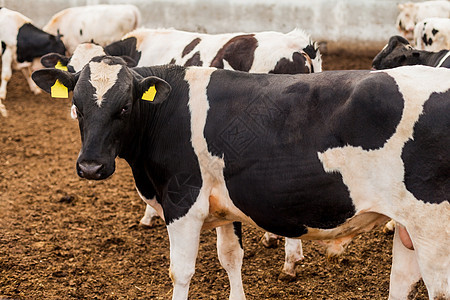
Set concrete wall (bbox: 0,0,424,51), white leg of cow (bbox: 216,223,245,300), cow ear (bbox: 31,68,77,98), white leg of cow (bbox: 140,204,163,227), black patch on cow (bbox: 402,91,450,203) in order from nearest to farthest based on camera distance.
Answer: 1. black patch on cow (bbox: 402,91,450,203)
2. cow ear (bbox: 31,68,77,98)
3. white leg of cow (bbox: 216,223,245,300)
4. white leg of cow (bbox: 140,204,163,227)
5. concrete wall (bbox: 0,0,424,51)

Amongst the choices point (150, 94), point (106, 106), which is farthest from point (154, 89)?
point (106, 106)

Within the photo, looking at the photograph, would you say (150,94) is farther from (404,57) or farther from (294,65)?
(404,57)

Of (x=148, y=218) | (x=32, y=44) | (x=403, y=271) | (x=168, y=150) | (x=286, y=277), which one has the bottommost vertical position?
(x=32, y=44)

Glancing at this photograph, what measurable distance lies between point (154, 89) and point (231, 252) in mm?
1376

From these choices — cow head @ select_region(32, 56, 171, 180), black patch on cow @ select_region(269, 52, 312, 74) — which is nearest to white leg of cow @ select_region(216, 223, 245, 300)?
cow head @ select_region(32, 56, 171, 180)

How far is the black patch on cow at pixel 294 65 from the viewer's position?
5535 mm

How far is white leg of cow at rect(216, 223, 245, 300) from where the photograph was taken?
419cm

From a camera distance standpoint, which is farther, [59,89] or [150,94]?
[59,89]

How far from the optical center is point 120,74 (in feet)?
11.7

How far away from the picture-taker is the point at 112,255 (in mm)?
5133

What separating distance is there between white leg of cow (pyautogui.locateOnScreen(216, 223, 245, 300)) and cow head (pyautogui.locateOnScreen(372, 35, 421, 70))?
3263 millimetres

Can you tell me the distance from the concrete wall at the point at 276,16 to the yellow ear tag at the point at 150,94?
10.4 metres

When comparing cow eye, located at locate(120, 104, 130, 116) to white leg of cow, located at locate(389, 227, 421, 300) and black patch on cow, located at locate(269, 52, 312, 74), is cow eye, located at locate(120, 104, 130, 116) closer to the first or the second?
white leg of cow, located at locate(389, 227, 421, 300)

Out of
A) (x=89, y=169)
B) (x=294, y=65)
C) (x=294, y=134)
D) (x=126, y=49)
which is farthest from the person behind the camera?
(x=126, y=49)
